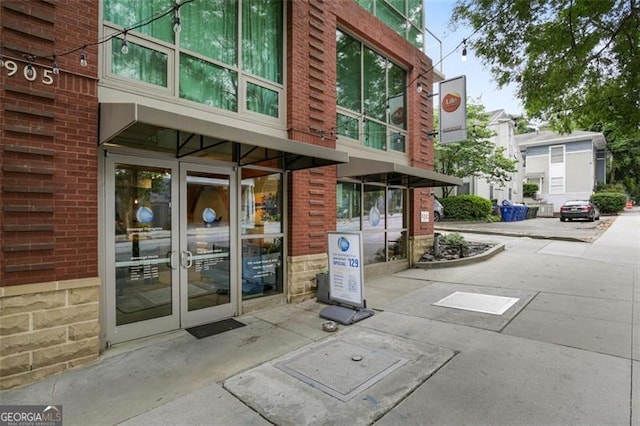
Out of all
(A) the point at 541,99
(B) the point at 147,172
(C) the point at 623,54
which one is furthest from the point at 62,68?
(C) the point at 623,54

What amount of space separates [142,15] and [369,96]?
17.2 ft

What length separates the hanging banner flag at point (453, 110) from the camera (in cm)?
862

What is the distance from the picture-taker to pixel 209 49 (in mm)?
5418

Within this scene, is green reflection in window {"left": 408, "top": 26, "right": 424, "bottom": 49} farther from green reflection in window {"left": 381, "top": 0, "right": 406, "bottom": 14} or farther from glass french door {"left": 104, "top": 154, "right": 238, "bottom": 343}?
glass french door {"left": 104, "top": 154, "right": 238, "bottom": 343}

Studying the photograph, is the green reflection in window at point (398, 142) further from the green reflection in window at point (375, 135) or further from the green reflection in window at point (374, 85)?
the green reflection in window at point (374, 85)

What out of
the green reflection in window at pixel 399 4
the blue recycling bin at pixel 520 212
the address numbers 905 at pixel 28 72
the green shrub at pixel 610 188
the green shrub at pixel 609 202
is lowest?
the blue recycling bin at pixel 520 212

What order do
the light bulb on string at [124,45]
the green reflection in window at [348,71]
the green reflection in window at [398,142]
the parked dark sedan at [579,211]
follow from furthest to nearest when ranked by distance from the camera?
the parked dark sedan at [579,211] → the green reflection in window at [398,142] → the green reflection in window at [348,71] → the light bulb on string at [124,45]

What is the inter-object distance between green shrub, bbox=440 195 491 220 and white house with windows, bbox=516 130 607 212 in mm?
15775

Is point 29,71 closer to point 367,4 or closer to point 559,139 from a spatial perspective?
point 367,4

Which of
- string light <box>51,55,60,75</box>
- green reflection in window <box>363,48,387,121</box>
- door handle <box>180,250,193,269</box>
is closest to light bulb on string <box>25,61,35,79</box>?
string light <box>51,55,60,75</box>

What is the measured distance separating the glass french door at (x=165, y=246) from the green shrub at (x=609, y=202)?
33405 millimetres

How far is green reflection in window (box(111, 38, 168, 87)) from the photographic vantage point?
4.47 meters

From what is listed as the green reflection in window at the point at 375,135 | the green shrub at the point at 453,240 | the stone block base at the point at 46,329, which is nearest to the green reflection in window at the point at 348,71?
the green reflection in window at the point at 375,135

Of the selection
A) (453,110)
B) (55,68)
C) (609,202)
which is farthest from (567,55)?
(609,202)
